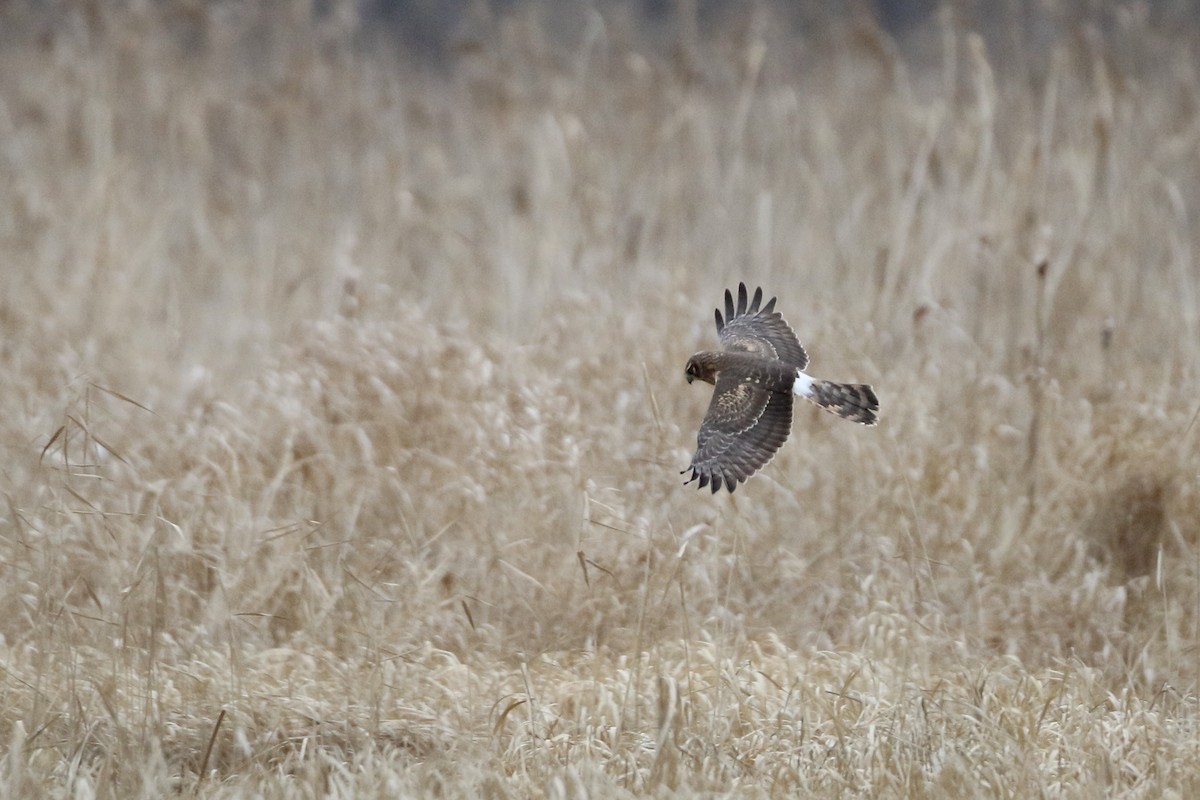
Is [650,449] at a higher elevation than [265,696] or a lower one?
higher

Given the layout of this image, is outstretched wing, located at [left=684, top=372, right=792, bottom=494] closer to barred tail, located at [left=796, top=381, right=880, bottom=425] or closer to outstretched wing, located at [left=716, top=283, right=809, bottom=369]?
barred tail, located at [left=796, top=381, right=880, bottom=425]

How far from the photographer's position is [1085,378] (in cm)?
457

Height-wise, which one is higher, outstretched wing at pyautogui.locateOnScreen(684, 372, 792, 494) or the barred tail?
the barred tail

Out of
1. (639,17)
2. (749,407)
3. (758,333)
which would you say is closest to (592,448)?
(758,333)

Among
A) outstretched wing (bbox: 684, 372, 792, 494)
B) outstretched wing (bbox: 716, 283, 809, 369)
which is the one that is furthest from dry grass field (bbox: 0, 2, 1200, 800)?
outstretched wing (bbox: 716, 283, 809, 369)

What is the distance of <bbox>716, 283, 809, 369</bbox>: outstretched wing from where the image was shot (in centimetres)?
359

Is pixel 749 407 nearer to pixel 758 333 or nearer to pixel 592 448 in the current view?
pixel 758 333

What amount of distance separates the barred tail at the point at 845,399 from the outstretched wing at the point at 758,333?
0.33m

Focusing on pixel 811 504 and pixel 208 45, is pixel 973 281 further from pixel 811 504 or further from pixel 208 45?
pixel 208 45

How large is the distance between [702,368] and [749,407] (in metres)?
0.23

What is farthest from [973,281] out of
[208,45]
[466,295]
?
[208,45]

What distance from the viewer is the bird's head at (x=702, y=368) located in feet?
11.0

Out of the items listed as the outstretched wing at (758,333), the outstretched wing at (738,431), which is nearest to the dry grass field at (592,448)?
the outstretched wing at (738,431)

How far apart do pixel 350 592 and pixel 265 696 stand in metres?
0.40
